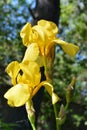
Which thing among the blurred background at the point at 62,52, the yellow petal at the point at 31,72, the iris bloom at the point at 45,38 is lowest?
the blurred background at the point at 62,52

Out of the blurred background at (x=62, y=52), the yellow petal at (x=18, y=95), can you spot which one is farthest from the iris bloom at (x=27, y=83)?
the blurred background at (x=62, y=52)

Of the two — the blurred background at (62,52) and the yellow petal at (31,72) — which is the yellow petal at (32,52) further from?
the blurred background at (62,52)

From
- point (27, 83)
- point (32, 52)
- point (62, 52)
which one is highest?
point (32, 52)

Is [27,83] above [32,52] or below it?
below

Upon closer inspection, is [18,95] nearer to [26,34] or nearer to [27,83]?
[27,83]

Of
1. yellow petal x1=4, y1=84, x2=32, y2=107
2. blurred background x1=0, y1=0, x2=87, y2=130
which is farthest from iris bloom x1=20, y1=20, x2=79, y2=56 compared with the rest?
blurred background x1=0, y1=0, x2=87, y2=130

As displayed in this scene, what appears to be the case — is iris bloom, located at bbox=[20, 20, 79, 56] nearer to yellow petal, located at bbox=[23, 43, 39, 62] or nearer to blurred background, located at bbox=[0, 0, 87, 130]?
yellow petal, located at bbox=[23, 43, 39, 62]

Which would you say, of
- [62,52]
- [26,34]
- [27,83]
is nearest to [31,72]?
[27,83]

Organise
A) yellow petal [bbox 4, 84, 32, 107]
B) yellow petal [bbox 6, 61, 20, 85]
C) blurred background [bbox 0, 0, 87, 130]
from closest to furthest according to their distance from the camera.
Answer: yellow petal [bbox 4, 84, 32, 107] → yellow petal [bbox 6, 61, 20, 85] → blurred background [bbox 0, 0, 87, 130]
